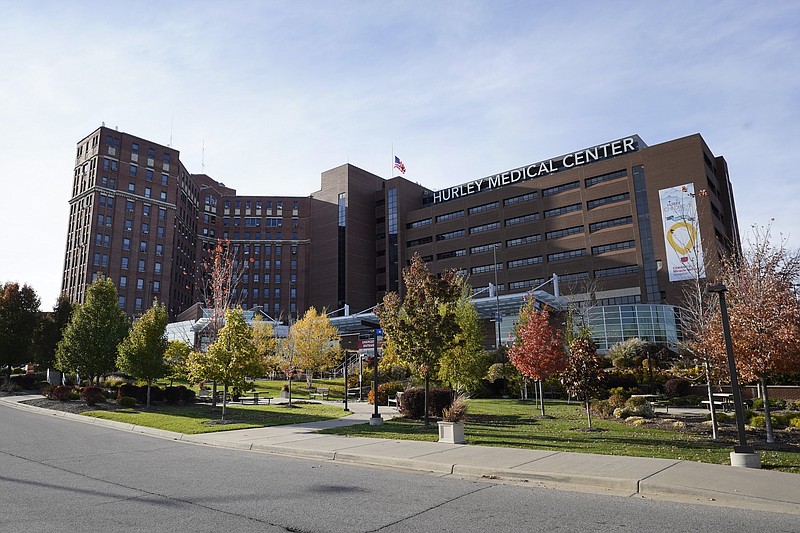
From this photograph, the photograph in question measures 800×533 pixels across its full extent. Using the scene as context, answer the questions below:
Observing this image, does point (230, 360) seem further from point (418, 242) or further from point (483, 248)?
point (418, 242)

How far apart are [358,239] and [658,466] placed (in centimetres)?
9532

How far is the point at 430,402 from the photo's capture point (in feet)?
70.1

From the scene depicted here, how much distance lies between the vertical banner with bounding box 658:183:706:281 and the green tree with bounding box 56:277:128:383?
206 feet

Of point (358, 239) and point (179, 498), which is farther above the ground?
point (358, 239)

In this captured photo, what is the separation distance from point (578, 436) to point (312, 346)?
35.6 metres

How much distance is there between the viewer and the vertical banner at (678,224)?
66.2m

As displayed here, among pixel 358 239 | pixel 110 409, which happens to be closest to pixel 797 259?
pixel 110 409

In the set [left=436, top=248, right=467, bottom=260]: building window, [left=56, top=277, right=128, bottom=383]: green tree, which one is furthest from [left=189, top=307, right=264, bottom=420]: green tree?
[left=436, top=248, right=467, bottom=260]: building window

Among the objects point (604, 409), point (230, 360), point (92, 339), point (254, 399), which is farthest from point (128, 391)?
point (604, 409)

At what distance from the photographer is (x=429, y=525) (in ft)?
22.7

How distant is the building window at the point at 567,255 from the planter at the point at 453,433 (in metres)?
65.9

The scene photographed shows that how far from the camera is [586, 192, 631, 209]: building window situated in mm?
73562

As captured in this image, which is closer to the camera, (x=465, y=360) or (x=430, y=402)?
(x=430, y=402)

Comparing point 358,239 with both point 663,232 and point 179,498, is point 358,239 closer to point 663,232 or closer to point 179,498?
point 663,232
